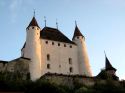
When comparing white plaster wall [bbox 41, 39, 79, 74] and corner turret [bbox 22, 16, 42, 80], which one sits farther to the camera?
white plaster wall [bbox 41, 39, 79, 74]

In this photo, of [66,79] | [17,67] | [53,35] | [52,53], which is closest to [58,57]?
[52,53]

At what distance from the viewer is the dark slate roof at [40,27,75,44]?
65656 millimetres

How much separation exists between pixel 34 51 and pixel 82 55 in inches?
462

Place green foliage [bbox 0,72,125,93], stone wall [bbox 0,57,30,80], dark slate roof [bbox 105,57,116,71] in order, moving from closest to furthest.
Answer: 1. green foliage [bbox 0,72,125,93]
2. stone wall [bbox 0,57,30,80]
3. dark slate roof [bbox 105,57,116,71]

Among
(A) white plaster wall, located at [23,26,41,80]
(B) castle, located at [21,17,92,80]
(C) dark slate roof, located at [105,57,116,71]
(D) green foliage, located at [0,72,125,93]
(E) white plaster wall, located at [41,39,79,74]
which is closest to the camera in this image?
(D) green foliage, located at [0,72,125,93]

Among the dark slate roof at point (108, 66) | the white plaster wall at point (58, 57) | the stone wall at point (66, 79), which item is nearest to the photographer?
the stone wall at point (66, 79)

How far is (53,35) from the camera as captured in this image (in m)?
67.9

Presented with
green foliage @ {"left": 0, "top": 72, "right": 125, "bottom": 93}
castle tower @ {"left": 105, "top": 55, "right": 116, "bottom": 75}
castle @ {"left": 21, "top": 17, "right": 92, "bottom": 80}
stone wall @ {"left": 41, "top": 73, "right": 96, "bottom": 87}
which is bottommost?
green foliage @ {"left": 0, "top": 72, "right": 125, "bottom": 93}

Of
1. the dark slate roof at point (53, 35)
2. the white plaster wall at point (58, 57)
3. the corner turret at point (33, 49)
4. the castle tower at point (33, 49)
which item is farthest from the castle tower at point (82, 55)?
the castle tower at point (33, 49)

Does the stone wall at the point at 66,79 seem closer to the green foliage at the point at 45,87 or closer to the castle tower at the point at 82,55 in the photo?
the green foliage at the point at 45,87

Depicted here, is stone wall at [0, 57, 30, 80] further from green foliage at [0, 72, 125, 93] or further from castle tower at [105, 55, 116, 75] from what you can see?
castle tower at [105, 55, 116, 75]

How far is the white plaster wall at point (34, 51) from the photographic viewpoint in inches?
2293

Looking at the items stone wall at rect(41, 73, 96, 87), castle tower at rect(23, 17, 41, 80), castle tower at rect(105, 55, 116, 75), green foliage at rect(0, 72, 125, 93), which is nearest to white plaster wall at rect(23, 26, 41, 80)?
castle tower at rect(23, 17, 41, 80)

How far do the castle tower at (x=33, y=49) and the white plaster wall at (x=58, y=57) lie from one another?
159 centimetres
